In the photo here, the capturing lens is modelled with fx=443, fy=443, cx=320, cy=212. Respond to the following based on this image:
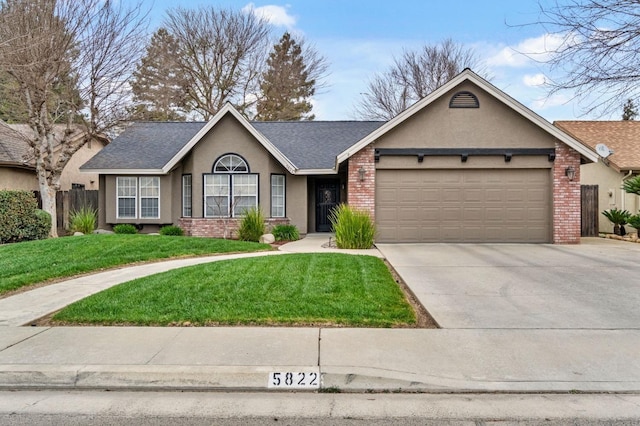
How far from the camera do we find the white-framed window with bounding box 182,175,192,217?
17.3 meters

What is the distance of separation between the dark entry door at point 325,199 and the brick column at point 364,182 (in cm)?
449

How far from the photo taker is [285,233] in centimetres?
1590

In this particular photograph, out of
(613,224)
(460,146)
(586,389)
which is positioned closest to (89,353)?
(586,389)

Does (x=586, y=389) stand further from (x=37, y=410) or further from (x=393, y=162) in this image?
(x=393, y=162)

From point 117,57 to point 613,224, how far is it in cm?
2071

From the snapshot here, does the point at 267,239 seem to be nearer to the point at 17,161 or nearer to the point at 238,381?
the point at 238,381

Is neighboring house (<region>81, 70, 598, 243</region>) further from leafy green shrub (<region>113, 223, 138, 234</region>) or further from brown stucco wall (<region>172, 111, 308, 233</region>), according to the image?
leafy green shrub (<region>113, 223, 138, 234</region>)

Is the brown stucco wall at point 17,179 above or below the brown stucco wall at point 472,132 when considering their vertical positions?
below

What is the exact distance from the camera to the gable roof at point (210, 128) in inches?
648

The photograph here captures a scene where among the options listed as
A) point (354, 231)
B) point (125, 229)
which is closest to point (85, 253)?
point (125, 229)

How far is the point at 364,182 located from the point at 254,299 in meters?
8.32

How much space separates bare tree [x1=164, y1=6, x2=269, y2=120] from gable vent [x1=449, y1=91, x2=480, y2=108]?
66.2 ft

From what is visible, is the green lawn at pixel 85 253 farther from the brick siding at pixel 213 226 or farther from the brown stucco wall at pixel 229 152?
the brown stucco wall at pixel 229 152

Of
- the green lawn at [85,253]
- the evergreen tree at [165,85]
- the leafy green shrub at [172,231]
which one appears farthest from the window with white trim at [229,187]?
the evergreen tree at [165,85]
